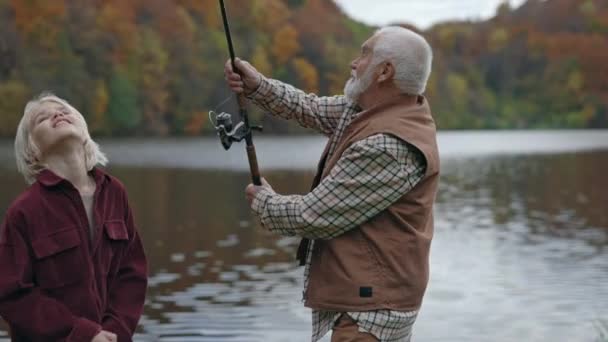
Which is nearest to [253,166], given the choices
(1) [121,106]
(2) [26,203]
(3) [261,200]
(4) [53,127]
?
(3) [261,200]

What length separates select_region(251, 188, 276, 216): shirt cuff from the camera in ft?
11.1

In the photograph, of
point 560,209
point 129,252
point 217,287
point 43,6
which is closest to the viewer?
point 129,252

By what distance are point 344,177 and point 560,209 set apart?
18476 mm

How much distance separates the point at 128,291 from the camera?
3.41 m

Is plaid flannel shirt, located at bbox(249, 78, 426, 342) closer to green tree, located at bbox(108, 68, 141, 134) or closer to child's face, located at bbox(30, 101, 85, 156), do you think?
child's face, located at bbox(30, 101, 85, 156)

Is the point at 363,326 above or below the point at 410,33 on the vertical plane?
below

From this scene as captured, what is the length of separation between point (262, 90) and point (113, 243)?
88 cm

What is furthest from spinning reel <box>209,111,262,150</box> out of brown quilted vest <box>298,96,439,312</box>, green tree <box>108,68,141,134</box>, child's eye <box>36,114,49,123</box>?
green tree <box>108,68,141,134</box>

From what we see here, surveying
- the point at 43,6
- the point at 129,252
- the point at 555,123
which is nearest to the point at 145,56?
the point at 43,6

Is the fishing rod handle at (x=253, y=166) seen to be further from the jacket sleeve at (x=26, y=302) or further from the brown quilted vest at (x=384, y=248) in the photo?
the jacket sleeve at (x=26, y=302)

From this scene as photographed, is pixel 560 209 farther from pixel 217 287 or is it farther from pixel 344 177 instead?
pixel 344 177

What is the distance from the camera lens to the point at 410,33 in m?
3.38

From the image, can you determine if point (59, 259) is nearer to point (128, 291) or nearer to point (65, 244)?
point (65, 244)

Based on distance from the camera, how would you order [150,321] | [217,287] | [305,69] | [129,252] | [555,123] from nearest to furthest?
[129,252] < [150,321] < [217,287] < [305,69] < [555,123]
